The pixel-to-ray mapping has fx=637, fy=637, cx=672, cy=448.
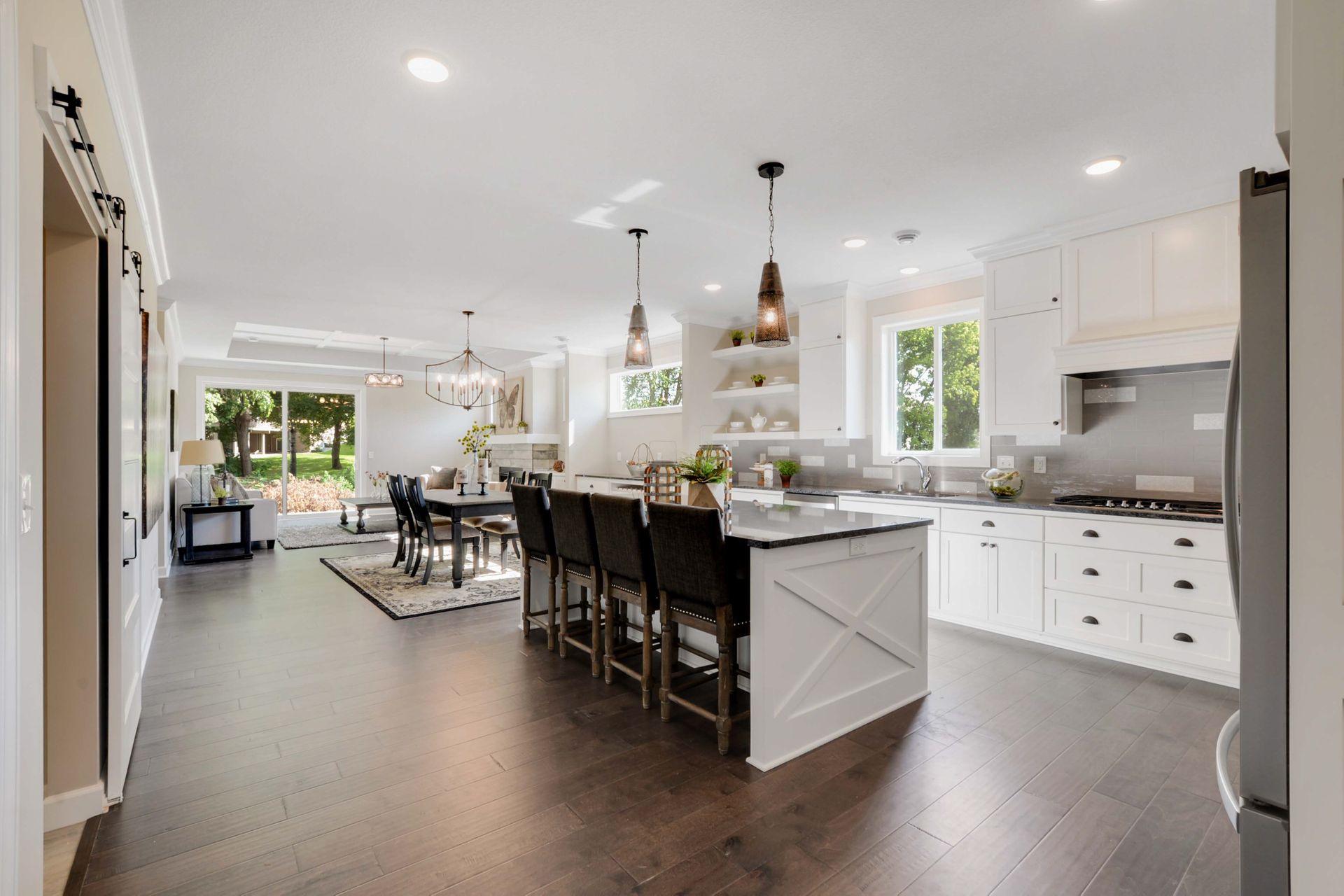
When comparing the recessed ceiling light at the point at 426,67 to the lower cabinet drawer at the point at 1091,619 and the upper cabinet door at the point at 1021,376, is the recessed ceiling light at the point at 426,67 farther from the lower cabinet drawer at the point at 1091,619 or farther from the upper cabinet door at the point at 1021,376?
the lower cabinet drawer at the point at 1091,619

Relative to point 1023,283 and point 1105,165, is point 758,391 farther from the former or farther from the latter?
point 1105,165

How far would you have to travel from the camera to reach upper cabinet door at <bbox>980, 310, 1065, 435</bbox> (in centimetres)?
398

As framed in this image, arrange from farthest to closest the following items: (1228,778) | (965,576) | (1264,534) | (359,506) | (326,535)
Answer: (326,535)
(359,506)
(965,576)
(1228,778)
(1264,534)

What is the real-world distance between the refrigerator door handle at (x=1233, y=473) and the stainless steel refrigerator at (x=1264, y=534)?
0.08 ft

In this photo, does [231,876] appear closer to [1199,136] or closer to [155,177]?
[155,177]

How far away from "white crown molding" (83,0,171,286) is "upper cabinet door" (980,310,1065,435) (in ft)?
14.8

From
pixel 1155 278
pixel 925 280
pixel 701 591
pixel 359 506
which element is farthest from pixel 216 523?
pixel 1155 278

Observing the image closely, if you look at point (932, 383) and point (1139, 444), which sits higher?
point (932, 383)

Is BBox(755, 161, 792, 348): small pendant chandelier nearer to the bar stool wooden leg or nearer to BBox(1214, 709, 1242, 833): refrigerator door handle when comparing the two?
the bar stool wooden leg

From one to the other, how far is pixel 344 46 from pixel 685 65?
3.77 feet

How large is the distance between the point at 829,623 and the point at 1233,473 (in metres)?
1.69

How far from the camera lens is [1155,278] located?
11.6 ft

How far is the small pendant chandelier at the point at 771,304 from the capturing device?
301 cm

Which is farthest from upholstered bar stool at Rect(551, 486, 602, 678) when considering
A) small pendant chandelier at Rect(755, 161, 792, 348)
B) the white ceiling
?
the white ceiling
